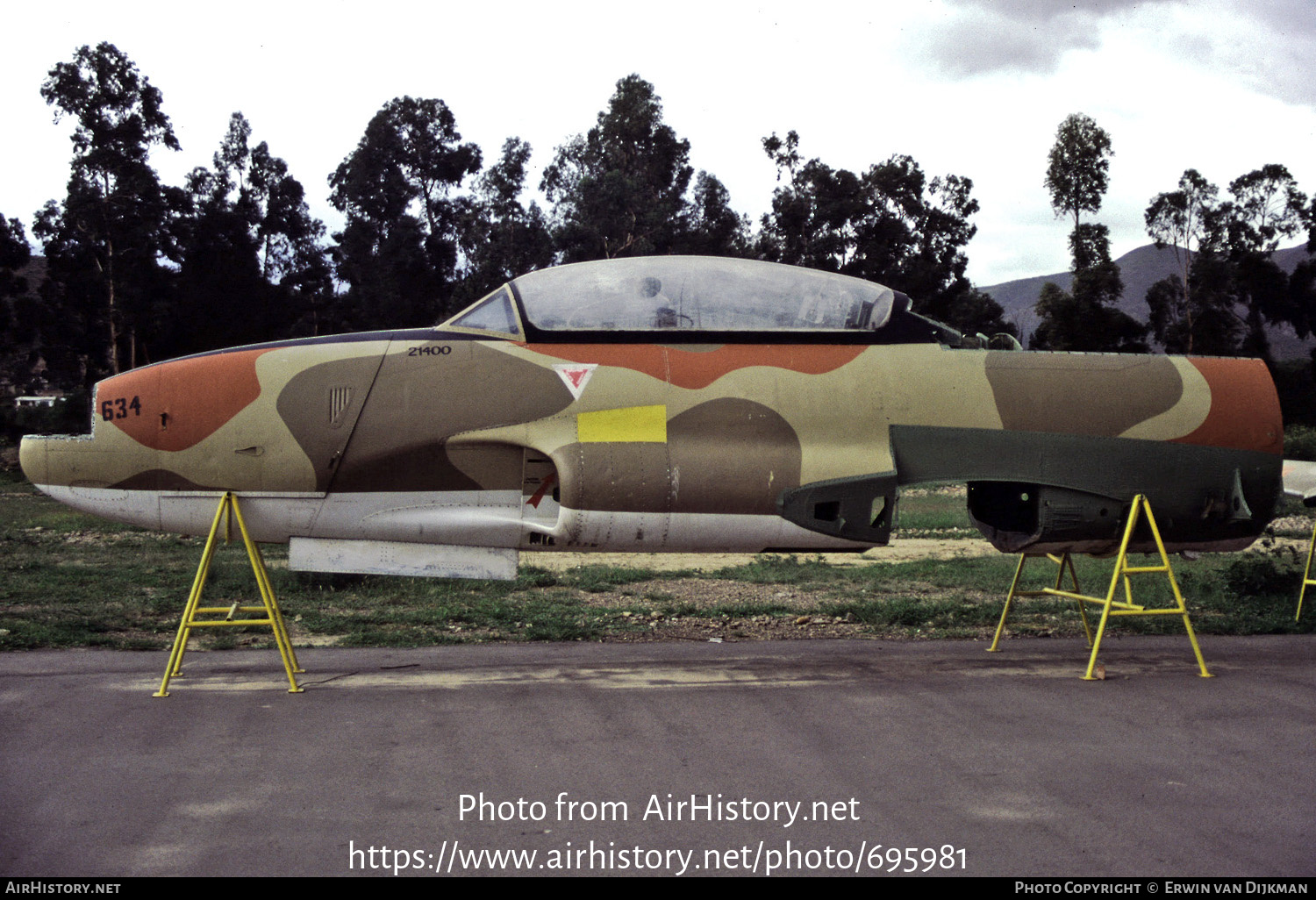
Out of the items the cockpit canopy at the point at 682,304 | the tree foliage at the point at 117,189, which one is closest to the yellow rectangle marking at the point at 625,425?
the cockpit canopy at the point at 682,304

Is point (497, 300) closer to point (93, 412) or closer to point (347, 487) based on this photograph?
point (347, 487)

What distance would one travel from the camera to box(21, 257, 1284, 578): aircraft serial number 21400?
23.4 feet

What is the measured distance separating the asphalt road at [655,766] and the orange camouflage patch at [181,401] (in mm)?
1809

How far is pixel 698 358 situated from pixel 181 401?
150 inches

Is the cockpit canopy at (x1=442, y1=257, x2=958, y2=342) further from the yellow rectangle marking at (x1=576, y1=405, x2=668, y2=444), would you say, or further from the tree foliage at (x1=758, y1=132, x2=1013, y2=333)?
the tree foliage at (x1=758, y1=132, x2=1013, y2=333)

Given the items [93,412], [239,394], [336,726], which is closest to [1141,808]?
[336,726]

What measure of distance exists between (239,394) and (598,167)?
46674mm

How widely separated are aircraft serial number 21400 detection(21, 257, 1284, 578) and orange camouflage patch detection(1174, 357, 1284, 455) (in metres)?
0.05

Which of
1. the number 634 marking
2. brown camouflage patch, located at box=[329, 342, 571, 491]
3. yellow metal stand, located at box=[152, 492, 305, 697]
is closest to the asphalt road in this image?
yellow metal stand, located at box=[152, 492, 305, 697]

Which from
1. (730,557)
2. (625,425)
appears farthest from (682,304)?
(730,557)

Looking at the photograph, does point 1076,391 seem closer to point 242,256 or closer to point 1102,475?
point 1102,475

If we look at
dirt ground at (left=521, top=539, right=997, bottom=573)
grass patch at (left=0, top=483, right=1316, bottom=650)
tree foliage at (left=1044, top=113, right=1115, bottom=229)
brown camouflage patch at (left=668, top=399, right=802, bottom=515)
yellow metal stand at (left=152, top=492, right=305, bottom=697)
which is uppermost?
tree foliage at (left=1044, top=113, right=1115, bottom=229)

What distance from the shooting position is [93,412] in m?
7.33

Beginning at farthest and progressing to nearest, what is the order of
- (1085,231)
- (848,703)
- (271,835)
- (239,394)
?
(1085,231), (239,394), (848,703), (271,835)
